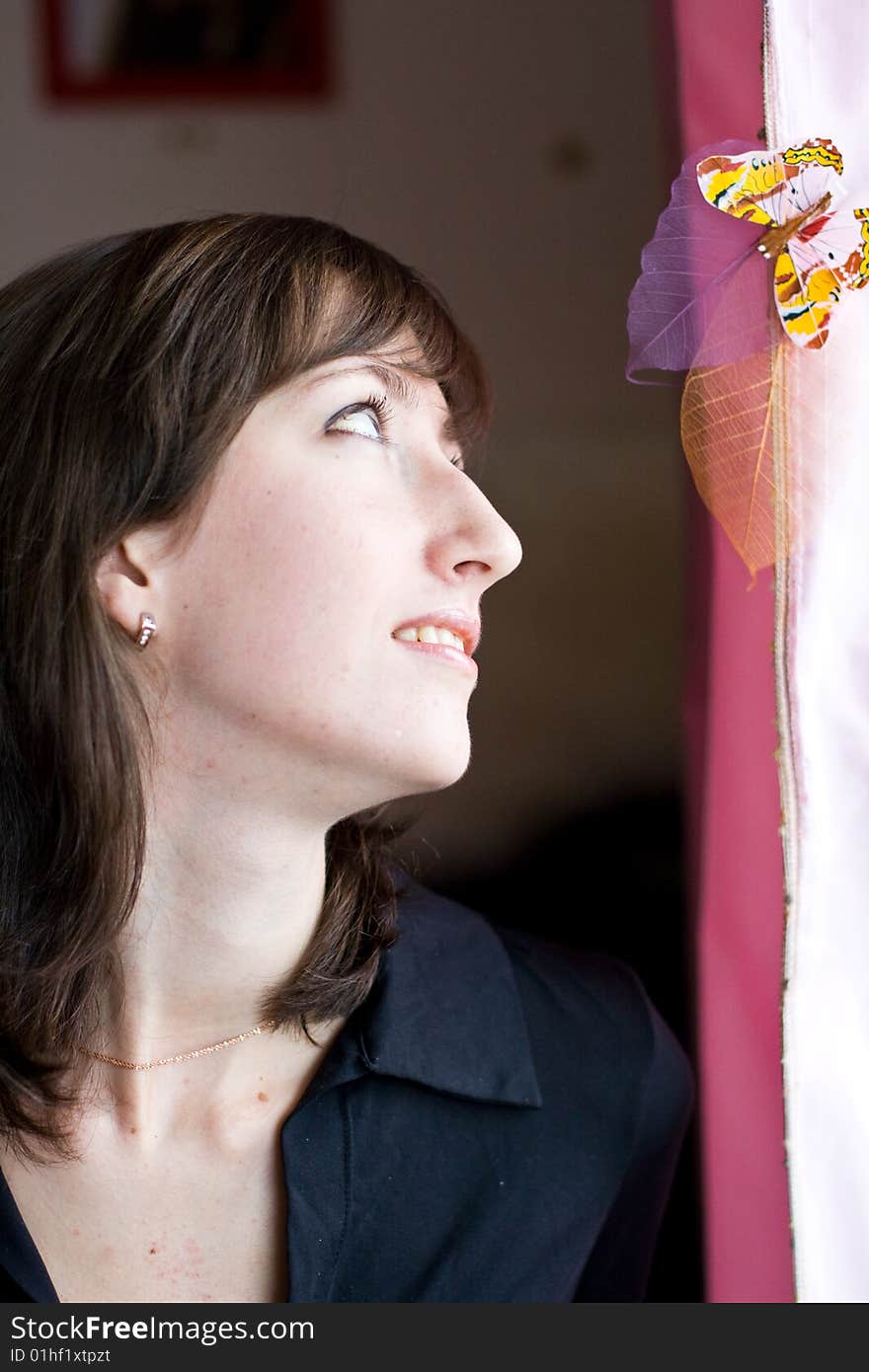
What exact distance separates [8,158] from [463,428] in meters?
1.26

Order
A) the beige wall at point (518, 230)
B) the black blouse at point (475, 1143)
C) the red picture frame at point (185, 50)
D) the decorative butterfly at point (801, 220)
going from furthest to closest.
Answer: the red picture frame at point (185, 50), the beige wall at point (518, 230), the black blouse at point (475, 1143), the decorative butterfly at point (801, 220)

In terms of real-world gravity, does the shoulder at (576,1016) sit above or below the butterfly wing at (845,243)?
below

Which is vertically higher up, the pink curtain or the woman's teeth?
the woman's teeth

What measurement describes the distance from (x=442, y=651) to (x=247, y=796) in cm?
17

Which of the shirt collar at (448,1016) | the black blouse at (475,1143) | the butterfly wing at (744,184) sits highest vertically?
the butterfly wing at (744,184)

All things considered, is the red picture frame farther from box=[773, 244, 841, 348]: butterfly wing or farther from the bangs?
box=[773, 244, 841, 348]: butterfly wing

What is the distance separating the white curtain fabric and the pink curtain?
0.04 m

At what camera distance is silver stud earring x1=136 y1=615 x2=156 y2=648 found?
0.82 metres

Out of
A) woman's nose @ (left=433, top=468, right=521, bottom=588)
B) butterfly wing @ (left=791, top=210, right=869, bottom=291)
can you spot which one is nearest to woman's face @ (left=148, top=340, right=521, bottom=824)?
woman's nose @ (left=433, top=468, right=521, bottom=588)

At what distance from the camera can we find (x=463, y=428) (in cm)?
98

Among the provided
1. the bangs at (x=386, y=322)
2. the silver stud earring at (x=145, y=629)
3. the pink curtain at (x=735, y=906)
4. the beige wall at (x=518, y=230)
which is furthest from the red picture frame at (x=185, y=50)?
the silver stud earring at (x=145, y=629)

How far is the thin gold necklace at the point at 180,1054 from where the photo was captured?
90 centimetres

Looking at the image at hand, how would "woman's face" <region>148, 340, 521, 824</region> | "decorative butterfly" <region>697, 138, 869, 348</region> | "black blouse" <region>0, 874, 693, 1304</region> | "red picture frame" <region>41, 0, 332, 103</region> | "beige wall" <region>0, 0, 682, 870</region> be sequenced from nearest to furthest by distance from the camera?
"decorative butterfly" <region>697, 138, 869, 348</region> < "woman's face" <region>148, 340, 521, 824</region> < "black blouse" <region>0, 874, 693, 1304</region> < "beige wall" <region>0, 0, 682, 870</region> < "red picture frame" <region>41, 0, 332, 103</region>

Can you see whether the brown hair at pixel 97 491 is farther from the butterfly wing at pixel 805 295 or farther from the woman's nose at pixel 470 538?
the butterfly wing at pixel 805 295
